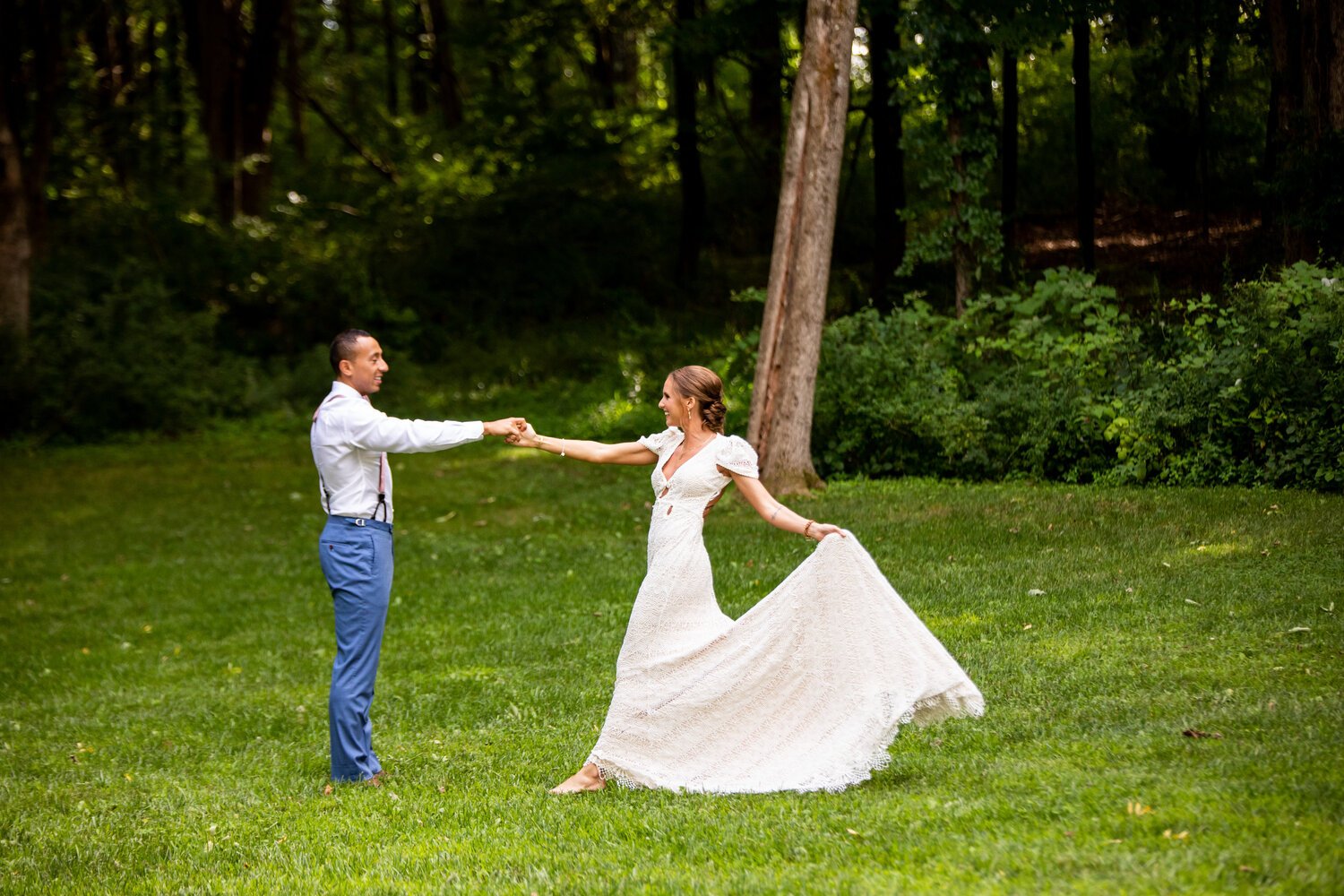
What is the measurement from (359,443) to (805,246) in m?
8.62

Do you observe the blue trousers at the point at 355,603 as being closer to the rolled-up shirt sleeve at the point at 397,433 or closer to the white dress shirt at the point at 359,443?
the white dress shirt at the point at 359,443

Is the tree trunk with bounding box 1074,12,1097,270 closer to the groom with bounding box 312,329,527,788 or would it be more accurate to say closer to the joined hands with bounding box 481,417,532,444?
the joined hands with bounding box 481,417,532,444

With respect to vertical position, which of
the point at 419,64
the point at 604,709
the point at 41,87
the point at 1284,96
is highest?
the point at 419,64

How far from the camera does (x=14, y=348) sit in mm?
22328

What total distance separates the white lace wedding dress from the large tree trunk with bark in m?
24.8

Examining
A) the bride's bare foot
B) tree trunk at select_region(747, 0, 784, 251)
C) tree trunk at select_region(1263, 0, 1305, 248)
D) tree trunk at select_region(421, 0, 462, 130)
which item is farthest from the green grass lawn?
tree trunk at select_region(421, 0, 462, 130)

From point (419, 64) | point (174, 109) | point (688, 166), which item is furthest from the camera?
point (419, 64)

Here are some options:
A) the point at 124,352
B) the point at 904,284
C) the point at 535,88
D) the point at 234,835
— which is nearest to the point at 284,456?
the point at 124,352

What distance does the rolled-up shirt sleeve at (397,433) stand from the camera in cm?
642

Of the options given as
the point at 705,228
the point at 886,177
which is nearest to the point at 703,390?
the point at 886,177

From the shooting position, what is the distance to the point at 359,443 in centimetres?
652

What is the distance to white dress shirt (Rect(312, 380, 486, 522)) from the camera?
6445 millimetres

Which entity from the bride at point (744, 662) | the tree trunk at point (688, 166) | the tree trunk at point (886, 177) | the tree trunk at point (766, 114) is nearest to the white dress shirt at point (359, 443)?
the bride at point (744, 662)

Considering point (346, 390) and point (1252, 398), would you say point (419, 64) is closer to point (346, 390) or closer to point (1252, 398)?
point (1252, 398)
